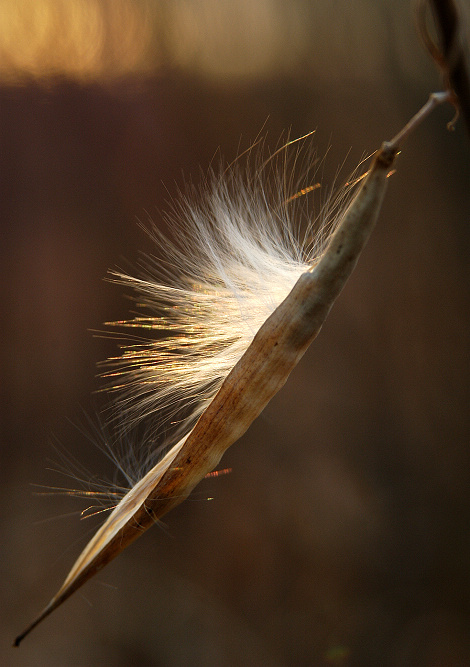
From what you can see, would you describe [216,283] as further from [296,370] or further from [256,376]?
[296,370]

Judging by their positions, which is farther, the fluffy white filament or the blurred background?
the blurred background

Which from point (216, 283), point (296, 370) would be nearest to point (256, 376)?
point (216, 283)

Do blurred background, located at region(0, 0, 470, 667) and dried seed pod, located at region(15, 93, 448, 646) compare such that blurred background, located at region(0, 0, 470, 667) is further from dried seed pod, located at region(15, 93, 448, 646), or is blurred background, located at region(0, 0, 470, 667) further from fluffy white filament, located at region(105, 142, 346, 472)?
dried seed pod, located at region(15, 93, 448, 646)

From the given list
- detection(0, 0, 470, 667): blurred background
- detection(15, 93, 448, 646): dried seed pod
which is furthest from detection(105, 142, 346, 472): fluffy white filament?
detection(0, 0, 470, 667): blurred background

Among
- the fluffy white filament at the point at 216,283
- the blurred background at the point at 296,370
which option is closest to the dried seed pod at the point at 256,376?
the fluffy white filament at the point at 216,283

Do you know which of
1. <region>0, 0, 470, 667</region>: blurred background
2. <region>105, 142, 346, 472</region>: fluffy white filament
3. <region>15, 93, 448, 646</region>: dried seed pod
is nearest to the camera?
<region>15, 93, 448, 646</region>: dried seed pod

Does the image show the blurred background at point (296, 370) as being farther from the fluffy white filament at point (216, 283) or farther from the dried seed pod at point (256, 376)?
the dried seed pod at point (256, 376)
